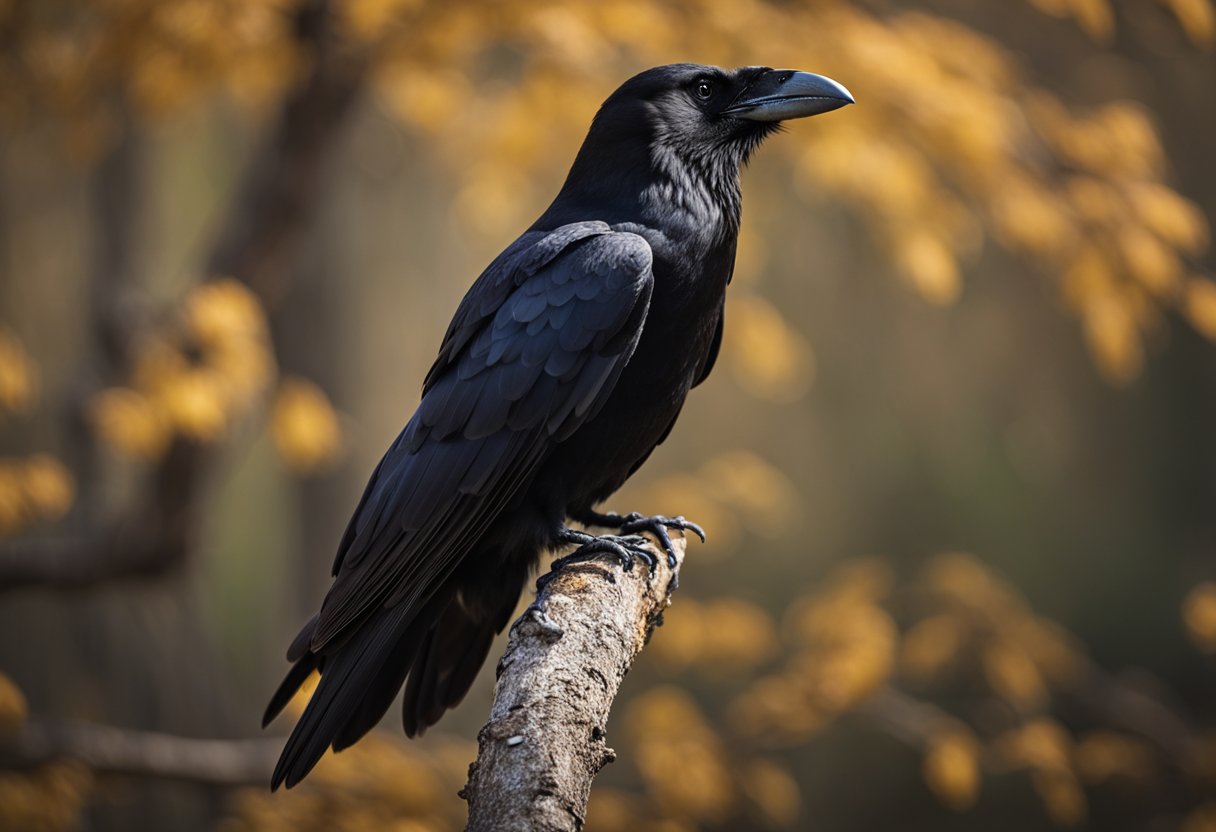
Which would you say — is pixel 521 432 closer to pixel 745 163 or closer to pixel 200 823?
pixel 745 163

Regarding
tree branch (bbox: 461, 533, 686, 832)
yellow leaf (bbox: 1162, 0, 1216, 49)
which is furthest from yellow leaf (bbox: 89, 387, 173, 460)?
yellow leaf (bbox: 1162, 0, 1216, 49)

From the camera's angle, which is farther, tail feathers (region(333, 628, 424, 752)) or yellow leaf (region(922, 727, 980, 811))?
yellow leaf (region(922, 727, 980, 811))

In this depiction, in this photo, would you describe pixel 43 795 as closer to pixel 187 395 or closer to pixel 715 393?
pixel 187 395

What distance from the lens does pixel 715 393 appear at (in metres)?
8.78

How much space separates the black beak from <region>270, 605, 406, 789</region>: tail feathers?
1592 millimetres

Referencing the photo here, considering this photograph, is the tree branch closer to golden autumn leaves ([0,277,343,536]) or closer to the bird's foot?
the bird's foot

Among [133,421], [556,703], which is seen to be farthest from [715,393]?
[556,703]

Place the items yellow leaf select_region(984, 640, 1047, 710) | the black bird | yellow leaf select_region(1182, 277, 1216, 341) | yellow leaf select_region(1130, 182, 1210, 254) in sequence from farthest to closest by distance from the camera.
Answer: yellow leaf select_region(984, 640, 1047, 710)
yellow leaf select_region(1182, 277, 1216, 341)
yellow leaf select_region(1130, 182, 1210, 254)
the black bird

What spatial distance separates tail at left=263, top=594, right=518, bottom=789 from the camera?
8.27ft

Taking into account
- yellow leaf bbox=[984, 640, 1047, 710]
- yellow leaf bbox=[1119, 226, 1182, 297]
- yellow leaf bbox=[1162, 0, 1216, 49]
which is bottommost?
yellow leaf bbox=[984, 640, 1047, 710]

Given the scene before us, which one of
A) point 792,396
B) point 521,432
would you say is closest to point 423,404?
point 521,432

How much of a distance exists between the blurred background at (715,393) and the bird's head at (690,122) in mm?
800

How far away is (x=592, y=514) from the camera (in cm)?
318

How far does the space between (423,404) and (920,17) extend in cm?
273
